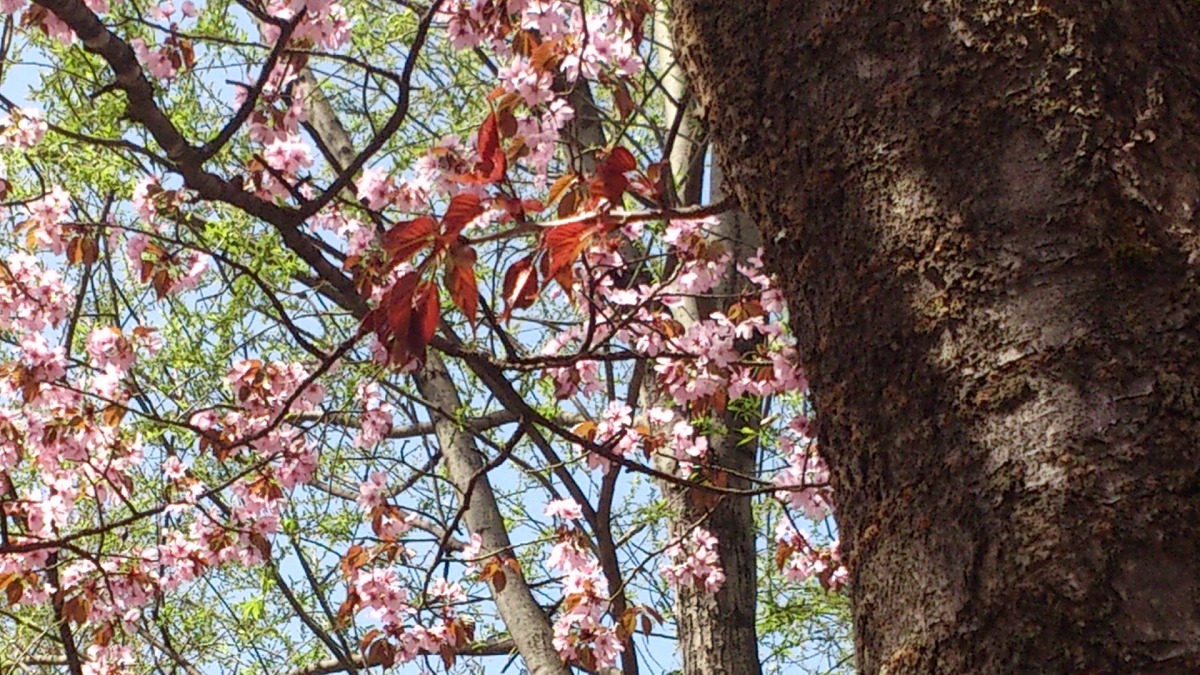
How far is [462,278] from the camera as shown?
38.3 inches

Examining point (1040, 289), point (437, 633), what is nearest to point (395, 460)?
point (437, 633)

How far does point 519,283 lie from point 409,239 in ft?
0.47

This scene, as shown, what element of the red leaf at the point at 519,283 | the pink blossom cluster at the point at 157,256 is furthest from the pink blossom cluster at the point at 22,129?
the red leaf at the point at 519,283

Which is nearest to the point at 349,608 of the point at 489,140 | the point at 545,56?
the point at 545,56

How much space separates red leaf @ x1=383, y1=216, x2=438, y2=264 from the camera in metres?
0.95

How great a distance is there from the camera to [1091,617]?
1.99 feet

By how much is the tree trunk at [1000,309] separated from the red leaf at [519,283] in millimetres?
304

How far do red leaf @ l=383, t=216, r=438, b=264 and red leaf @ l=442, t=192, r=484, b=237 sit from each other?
0.04ft

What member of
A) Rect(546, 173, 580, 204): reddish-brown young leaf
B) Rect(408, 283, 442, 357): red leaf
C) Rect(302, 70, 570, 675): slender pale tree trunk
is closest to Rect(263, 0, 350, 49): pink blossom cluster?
Rect(302, 70, 570, 675): slender pale tree trunk

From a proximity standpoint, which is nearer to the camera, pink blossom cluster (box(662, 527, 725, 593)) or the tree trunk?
the tree trunk

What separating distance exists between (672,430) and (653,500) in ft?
4.03

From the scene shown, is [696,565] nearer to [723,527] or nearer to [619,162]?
[723,527]

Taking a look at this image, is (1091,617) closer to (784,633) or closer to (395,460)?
(784,633)

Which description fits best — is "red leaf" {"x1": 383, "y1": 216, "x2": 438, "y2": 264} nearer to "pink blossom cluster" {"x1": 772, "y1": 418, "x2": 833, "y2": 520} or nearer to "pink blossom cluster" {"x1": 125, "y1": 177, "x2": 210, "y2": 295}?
"pink blossom cluster" {"x1": 772, "y1": 418, "x2": 833, "y2": 520}
